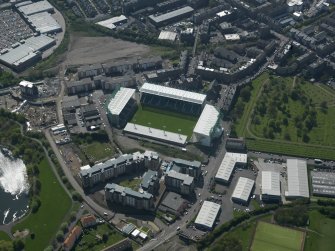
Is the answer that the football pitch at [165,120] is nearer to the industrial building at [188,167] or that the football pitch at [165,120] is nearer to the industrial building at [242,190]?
the industrial building at [188,167]

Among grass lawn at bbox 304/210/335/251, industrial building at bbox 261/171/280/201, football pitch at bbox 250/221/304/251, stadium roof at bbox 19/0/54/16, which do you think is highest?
stadium roof at bbox 19/0/54/16

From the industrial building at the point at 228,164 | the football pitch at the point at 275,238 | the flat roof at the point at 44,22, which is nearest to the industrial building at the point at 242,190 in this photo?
the industrial building at the point at 228,164

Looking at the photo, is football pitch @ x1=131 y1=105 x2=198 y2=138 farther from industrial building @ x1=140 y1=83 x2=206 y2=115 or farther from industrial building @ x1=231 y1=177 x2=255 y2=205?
industrial building @ x1=231 y1=177 x2=255 y2=205

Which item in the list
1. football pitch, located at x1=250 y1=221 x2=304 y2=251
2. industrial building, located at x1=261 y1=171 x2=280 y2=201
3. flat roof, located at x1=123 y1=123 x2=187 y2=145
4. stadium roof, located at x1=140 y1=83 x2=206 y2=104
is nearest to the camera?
football pitch, located at x1=250 y1=221 x2=304 y2=251

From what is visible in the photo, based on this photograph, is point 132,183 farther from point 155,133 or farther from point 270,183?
point 270,183

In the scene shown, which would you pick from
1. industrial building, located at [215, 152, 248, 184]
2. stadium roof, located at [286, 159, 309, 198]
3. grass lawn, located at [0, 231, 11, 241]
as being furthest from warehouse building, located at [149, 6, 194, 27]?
grass lawn, located at [0, 231, 11, 241]

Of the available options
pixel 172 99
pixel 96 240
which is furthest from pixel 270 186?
pixel 96 240

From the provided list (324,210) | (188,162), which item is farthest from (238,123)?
(324,210)
